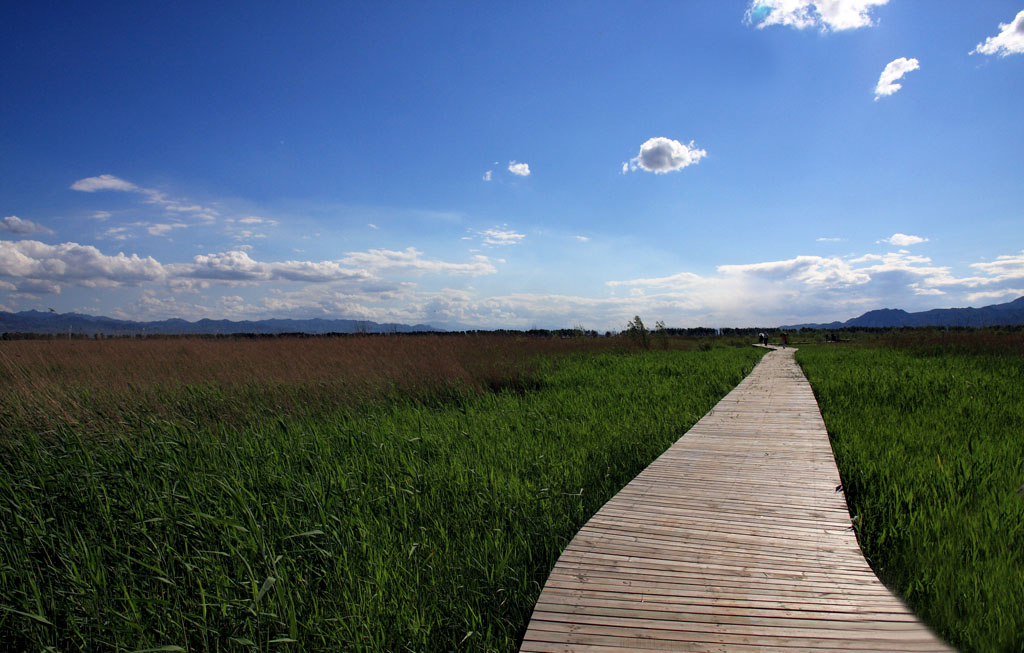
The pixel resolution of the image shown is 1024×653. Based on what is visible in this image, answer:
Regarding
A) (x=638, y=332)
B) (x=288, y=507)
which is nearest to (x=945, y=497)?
(x=288, y=507)

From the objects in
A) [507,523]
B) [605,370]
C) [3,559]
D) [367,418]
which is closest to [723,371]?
[605,370]

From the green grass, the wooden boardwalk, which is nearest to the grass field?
the wooden boardwalk

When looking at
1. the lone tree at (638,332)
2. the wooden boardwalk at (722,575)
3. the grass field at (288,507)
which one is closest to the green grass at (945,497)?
the wooden boardwalk at (722,575)

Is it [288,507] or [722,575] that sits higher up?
[722,575]

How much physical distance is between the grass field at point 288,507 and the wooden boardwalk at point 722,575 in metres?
0.42

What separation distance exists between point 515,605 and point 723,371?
10.5m

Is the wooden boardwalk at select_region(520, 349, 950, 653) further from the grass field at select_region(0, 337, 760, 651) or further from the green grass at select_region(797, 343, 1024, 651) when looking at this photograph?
the grass field at select_region(0, 337, 760, 651)

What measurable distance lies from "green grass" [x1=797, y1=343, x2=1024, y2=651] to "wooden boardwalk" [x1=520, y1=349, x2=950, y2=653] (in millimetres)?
303

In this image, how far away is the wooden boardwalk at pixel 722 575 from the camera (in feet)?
5.96

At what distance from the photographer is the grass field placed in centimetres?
229

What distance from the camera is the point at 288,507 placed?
11.0 ft

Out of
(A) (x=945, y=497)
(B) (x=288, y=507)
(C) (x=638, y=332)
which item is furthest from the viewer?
(C) (x=638, y=332)

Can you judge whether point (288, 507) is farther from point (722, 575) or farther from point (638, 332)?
point (638, 332)

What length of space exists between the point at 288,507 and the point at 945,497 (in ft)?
15.7
